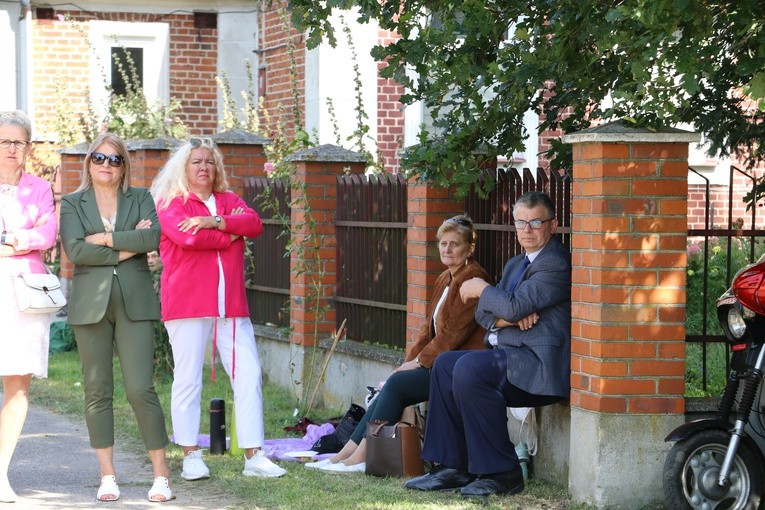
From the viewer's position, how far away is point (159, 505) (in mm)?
7031

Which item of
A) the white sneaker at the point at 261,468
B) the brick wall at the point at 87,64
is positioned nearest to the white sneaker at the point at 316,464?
the white sneaker at the point at 261,468

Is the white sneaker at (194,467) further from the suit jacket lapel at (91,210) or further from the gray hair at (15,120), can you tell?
the gray hair at (15,120)

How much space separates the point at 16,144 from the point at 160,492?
200 cm

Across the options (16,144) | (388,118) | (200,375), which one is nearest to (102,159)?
(16,144)

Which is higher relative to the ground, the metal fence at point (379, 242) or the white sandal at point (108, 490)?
the metal fence at point (379, 242)

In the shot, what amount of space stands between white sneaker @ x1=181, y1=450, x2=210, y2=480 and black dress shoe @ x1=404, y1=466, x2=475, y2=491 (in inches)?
47.3

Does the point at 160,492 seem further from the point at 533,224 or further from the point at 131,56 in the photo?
the point at 131,56

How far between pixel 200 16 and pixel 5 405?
11.5 meters

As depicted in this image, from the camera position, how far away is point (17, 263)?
7184 mm

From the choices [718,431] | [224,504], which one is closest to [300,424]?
[224,504]

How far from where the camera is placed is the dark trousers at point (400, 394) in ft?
26.3

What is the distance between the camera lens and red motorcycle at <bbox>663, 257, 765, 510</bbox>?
627 centimetres

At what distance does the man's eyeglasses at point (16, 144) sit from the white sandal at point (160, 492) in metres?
1.91

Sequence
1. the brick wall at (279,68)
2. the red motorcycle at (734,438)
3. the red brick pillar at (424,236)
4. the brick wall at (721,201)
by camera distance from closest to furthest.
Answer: the red motorcycle at (734,438) → the red brick pillar at (424,236) → the brick wall at (721,201) → the brick wall at (279,68)
